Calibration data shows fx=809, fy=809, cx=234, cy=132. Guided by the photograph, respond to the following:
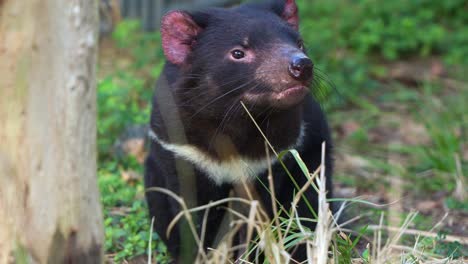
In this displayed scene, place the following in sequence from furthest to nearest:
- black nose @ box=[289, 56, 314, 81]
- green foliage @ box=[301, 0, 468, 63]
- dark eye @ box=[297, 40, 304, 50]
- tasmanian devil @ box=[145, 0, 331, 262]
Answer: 1. green foliage @ box=[301, 0, 468, 63]
2. dark eye @ box=[297, 40, 304, 50]
3. tasmanian devil @ box=[145, 0, 331, 262]
4. black nose @ box=[289, 56, 314, 81]

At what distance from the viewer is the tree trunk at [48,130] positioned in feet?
8.50

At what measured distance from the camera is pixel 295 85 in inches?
Result: 135

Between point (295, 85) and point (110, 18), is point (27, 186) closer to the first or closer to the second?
point (295, 85)

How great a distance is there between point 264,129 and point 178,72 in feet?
1.60

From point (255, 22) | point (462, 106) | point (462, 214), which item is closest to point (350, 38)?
point (462, 106)

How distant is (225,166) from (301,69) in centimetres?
65

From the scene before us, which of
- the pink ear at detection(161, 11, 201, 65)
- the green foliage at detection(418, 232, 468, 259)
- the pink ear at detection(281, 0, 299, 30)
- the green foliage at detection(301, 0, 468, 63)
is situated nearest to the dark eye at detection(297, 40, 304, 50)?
the pink ear at detection(281, 0, 299, 30)

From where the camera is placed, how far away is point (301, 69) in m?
3.41

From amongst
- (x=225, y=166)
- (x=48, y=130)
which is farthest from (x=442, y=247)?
(x=48, y=130)

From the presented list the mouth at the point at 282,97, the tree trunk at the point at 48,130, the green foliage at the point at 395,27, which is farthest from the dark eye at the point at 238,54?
the green foliage at the point at 395,27

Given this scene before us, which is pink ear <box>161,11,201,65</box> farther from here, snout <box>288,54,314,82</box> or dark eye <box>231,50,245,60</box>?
snout <box>288,54,314,82</box>

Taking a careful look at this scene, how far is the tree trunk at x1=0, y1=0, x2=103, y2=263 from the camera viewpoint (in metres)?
2.59

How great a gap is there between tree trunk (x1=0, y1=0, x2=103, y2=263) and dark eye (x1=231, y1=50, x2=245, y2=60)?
1042mm

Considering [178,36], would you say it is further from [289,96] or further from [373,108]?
[373,108]
